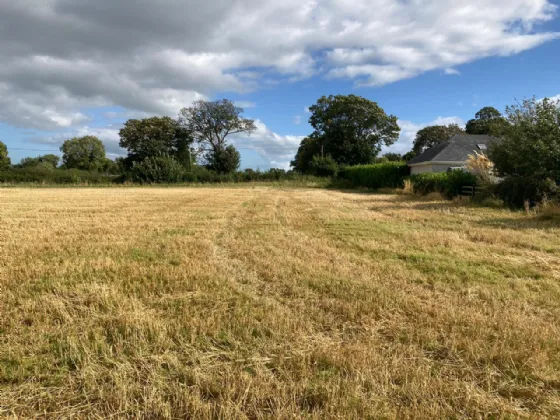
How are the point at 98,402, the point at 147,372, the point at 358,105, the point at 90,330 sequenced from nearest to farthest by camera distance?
the point at 98,402 → the point at 147,372 → the point at 90,330 → the point at 358,105

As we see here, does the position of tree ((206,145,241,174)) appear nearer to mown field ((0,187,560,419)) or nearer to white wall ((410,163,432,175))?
white wall ((410,163,432,175))

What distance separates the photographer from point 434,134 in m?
60.1

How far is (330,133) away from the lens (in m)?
51.9

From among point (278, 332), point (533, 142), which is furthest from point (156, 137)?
point (278, 332)

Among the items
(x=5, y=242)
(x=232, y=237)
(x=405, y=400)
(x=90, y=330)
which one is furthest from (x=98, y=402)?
(x=5, y=242)

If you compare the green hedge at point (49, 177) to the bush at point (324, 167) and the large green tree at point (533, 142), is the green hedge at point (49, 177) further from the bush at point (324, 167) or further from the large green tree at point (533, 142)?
the large green tree at point (533, 142)

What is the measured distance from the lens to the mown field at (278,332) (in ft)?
6.81

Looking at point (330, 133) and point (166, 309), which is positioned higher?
point (330, 133)

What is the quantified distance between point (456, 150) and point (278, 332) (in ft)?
111

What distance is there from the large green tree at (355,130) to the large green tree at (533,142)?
36.2 metres

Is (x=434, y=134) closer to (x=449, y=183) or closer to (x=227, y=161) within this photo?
(x=227, y=161)

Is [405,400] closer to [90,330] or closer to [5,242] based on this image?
[90,330]

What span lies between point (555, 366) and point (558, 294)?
1955 millimetres

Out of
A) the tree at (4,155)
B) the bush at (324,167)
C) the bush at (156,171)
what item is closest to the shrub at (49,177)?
the bush at (156,171)
